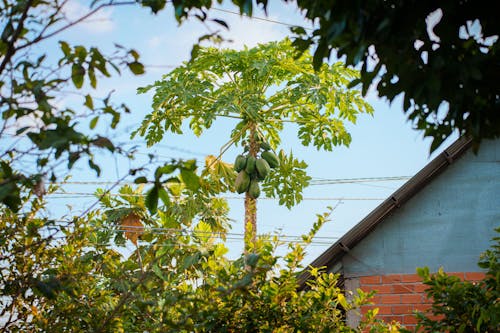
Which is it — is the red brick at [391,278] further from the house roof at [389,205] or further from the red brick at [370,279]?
the house roof at [389,205]

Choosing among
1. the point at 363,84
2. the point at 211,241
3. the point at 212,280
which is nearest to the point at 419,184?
the point at 211,241

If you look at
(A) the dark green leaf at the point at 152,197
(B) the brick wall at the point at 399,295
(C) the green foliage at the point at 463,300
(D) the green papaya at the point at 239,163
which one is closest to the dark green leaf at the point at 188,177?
(A) the dark green leaf at the point at 152,197

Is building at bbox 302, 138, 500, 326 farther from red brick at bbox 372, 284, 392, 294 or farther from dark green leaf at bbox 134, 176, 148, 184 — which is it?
dark green leaf at bbox 134, 176, 148, 184

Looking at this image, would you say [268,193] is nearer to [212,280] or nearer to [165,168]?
[212,280]

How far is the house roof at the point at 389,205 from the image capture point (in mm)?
7519

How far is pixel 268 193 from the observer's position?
13.8 meters

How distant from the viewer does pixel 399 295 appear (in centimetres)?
753

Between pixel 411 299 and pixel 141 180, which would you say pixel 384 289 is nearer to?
pixel 411 299

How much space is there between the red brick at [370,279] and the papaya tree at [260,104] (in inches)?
154

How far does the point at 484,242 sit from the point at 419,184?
1.06 m

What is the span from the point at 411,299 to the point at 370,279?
52 centimetres

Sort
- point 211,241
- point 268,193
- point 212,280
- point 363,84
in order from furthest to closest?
point 268,193 → point 211,241 → point 212,280 → point 363,84

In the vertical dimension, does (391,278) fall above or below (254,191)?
below

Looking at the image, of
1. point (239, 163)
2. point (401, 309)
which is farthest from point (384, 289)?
point (239, 163)
